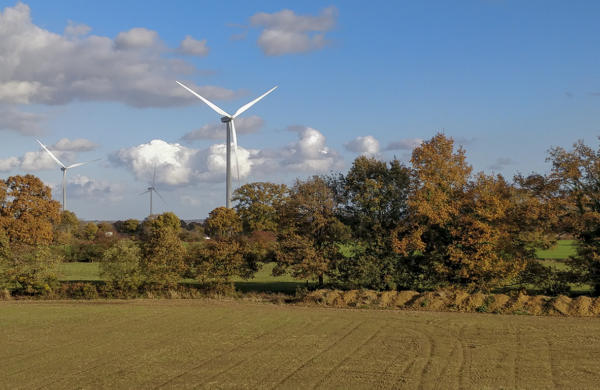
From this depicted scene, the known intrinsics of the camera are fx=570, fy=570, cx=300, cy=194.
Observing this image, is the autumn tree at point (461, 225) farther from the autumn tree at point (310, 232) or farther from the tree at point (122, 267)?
the tree at point (122, 267)

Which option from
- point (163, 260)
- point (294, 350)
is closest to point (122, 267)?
point (163, 260)

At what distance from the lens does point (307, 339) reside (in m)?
25.4

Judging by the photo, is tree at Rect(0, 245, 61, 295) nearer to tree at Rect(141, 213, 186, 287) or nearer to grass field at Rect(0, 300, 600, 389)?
tree at Rect(141, 213, 186, 287)

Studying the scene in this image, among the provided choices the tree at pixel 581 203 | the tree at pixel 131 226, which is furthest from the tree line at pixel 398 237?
the tree at pixel 131 226

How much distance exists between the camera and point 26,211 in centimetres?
5006

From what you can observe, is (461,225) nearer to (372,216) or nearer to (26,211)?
(372,216)

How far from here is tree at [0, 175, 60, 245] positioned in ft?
162

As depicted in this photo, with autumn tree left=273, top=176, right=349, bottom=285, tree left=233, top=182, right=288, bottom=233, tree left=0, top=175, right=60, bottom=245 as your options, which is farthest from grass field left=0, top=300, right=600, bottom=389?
tree left=233, top=182, right=288, bottom=233

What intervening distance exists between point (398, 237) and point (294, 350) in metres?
18.8

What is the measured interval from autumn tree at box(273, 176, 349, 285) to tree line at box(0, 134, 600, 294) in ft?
0.26

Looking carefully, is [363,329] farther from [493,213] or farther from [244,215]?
[244,215]

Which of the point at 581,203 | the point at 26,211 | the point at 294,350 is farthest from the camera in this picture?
the point at 26,211

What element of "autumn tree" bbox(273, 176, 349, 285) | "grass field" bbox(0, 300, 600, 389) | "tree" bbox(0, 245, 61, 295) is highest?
"autumn tree" bbox(273, 176, 349, 285)

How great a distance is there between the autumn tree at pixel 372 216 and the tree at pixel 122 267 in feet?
51.5
